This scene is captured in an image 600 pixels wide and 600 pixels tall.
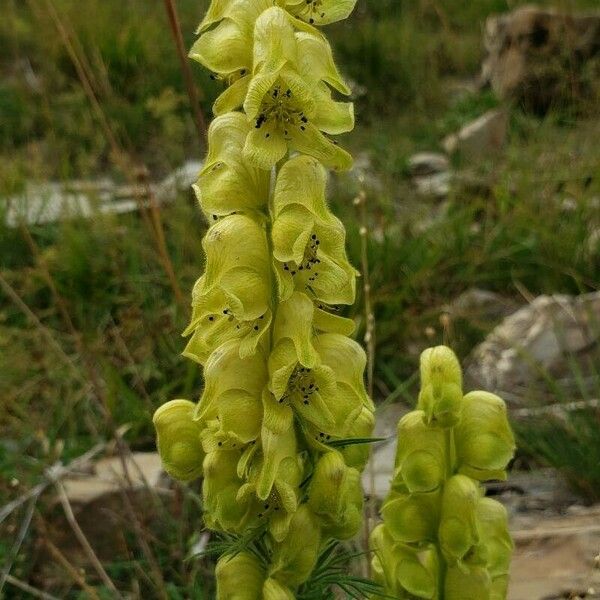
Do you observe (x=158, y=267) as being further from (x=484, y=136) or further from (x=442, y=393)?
(x=442, y=393)

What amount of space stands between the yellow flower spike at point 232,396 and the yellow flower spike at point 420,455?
0.26 m

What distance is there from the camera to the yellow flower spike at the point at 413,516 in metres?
1.53

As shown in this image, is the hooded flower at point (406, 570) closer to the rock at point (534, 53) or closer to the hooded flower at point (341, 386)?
the hooded flower at point (341, 386)

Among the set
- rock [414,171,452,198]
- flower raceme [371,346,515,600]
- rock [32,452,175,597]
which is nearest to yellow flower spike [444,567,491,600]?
flower raceme [371,346,515,600]

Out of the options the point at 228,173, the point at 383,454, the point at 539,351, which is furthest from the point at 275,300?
the point at 539,351

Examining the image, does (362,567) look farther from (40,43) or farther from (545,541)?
(40,43)

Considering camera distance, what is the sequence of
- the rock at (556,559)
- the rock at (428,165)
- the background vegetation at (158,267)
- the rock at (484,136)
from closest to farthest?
1. the rock at (556,559)
2. the background vegetation at (158,267)
3. the rock at (484,136)
4. the rock at (428,165)

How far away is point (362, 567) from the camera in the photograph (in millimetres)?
2475

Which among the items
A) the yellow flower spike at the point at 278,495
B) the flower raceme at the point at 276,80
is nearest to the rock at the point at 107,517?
the yellow flower spike at the point at 278,495

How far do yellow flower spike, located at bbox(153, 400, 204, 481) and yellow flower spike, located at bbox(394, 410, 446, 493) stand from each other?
32 centimetres

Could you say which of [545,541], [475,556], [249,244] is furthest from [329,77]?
[545,541]

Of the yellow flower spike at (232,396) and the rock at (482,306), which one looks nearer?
the yellow flower spike at (232,396)

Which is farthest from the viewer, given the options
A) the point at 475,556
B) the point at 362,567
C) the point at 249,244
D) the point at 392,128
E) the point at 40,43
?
the point at 40,43

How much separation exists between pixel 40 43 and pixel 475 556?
830 cm
